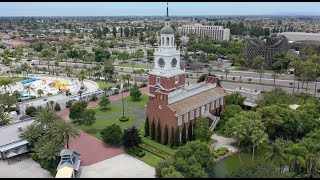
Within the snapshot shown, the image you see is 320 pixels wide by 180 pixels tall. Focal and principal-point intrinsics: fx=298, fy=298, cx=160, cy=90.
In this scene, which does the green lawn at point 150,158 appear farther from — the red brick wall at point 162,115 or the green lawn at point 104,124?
the green lawn at point 104,124

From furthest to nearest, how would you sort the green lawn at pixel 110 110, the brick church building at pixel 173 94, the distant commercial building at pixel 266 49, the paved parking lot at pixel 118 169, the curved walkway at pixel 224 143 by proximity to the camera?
the distant commercial building at pixel 266 49 < the green lawn at pixel 110 110 < the brick church building at pixel 173 94 < the curved walkway at pixel 224 143 < the paved parking lot at pixel 118 169

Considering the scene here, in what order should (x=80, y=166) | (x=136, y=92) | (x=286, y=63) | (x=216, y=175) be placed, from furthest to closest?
(x=286, y=63), (x=136, y=92), (x=80, y=166), (x=216, y=175)

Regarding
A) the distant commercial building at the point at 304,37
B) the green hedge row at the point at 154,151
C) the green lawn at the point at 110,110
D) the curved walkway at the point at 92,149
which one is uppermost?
the distant commercial building at the point at 304,37

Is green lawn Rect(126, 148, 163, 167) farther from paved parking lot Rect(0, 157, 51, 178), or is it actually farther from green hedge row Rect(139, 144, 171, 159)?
paved parking lot Rect(0, 157, 51, 178)

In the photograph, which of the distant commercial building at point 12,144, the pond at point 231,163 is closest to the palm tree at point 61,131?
the distant commercial building at point 12,144

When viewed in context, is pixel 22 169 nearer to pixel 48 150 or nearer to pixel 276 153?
pixel 48 150

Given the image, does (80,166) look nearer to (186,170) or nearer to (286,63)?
(186,170)

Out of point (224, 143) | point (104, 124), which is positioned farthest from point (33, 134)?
point (224, 143)

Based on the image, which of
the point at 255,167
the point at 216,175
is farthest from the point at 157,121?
the point at 255,167
